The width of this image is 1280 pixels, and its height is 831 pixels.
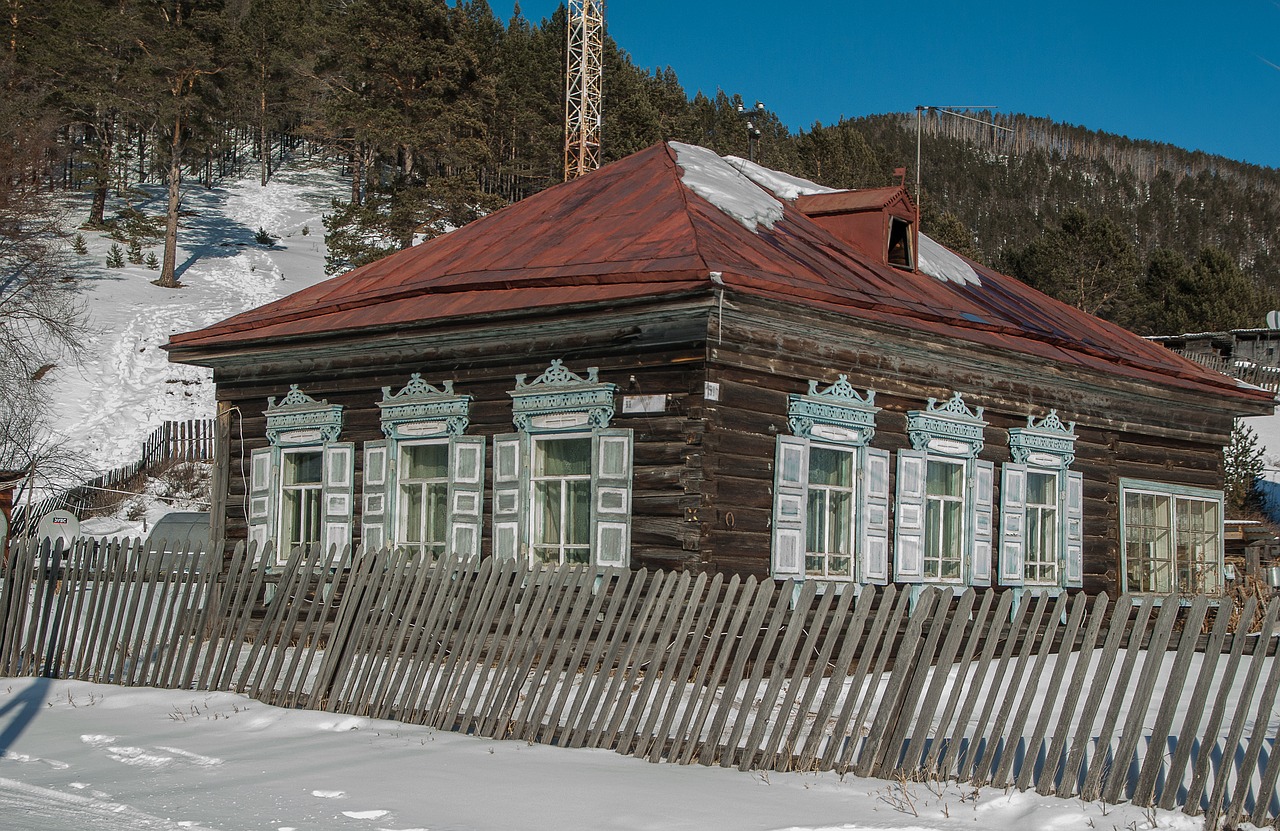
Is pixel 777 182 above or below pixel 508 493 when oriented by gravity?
above

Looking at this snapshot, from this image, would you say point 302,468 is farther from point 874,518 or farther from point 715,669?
point 715,669

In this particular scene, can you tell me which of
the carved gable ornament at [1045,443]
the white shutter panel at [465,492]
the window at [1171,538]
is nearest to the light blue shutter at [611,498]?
the white shutter panel at [465,492]

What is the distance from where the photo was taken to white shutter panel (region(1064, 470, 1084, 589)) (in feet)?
48.2

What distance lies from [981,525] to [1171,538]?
4.38 meters

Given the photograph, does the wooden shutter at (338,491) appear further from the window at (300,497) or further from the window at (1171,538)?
the window at (1171,538)

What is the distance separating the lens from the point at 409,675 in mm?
8594

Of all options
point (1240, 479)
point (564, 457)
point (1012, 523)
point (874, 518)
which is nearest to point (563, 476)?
point (564, 457)

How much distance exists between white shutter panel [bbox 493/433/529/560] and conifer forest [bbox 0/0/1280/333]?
1586 centimetres

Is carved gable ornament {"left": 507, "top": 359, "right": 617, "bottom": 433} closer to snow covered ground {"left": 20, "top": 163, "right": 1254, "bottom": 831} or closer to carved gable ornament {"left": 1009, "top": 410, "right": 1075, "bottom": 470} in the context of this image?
snow covered ground {"left": 20, "top": 163, "right": 1254, "bottom": 831}

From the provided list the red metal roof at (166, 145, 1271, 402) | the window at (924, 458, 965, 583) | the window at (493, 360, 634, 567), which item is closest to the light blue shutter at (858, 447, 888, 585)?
the window at (924, 458, 965, 583)

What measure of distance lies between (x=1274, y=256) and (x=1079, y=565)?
132 metres

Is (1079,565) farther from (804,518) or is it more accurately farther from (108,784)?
(108,784)

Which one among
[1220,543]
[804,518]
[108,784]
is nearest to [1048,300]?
[1220,543]

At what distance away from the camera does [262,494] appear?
1440 centimetres
